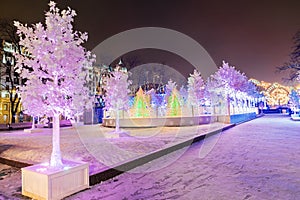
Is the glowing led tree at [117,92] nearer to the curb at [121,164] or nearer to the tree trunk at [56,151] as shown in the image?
the curb at [121,164]

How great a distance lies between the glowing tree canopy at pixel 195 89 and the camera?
31.4 m

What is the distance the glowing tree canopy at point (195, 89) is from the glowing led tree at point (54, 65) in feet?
88.2

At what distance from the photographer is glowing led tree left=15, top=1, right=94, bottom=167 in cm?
451

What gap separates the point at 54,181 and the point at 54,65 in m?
2.20

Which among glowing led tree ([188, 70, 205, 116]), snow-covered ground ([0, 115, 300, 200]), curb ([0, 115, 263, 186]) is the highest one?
glowing led tree ([188, 70, 205, 116])

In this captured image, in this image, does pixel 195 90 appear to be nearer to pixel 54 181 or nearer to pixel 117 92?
pixel 117 92

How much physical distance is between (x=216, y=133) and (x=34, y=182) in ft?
38.1

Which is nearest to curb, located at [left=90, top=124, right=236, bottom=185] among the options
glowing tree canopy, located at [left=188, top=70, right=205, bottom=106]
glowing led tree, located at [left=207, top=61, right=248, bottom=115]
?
glowing led tree, located at [left=207, top=61, right=248, bottom=115]

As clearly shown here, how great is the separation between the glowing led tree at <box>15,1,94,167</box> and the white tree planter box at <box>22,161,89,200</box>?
1.24ft

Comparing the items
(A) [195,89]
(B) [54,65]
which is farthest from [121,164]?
(A) [195,89]

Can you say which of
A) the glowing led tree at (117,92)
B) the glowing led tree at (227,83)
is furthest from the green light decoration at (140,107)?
the glowing led tree at (227,83)

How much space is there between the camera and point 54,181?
3932mm

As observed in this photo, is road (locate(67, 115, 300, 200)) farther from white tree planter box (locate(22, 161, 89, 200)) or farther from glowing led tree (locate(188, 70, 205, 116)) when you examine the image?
glowing led tree (locate(188, 70, 205, 116))

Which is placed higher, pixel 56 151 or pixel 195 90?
pixel 195 90
